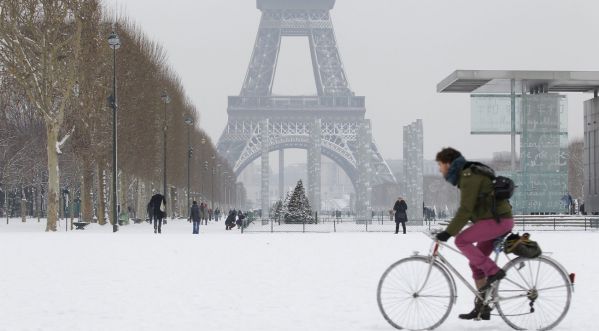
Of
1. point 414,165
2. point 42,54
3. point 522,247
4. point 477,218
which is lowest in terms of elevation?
point 522,247

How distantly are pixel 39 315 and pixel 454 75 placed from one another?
34400 mm

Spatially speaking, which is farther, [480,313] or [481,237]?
Answer: [480,313]

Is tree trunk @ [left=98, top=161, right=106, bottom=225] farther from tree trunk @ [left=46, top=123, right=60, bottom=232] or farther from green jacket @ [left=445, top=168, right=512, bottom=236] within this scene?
green jacket @ [left=445, top=168, right=512, bottom=236]

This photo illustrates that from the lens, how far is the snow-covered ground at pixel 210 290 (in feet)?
30.1

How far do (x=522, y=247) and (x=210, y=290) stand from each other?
212 inches

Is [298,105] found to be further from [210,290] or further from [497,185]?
[497,185]

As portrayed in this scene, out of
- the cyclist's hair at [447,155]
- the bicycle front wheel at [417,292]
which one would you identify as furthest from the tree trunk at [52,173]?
the cyclist's hair at [447,155]

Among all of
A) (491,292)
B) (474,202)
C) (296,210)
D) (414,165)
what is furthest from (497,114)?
(474,202)

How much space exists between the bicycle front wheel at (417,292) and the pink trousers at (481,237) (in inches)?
12.2

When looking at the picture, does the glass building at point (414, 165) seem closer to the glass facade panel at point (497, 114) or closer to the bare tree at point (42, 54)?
the glass facade panel at point (497, 114)

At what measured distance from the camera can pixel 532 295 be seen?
826 centimetres

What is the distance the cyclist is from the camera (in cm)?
794

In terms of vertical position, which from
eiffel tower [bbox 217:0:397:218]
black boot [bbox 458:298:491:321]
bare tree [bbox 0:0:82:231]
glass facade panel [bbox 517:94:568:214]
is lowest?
→ black boot [bbox 458:298:491:321]

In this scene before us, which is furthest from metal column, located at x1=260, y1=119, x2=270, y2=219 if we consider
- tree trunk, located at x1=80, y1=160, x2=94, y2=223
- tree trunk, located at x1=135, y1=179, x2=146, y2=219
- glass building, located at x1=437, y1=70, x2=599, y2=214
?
glass building, located at x1=437, y1=70, x2=599, y2=214
